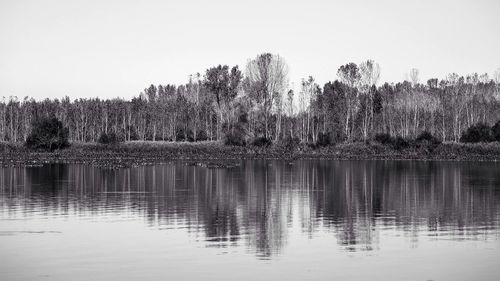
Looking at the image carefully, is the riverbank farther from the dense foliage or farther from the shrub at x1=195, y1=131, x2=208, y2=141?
the shrub at x1=195, y1=131, x2=208, y2=141

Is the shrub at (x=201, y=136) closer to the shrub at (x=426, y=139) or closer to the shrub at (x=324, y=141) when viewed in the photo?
the shrub at (x=324, y=141)

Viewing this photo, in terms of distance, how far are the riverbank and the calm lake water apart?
150 feet

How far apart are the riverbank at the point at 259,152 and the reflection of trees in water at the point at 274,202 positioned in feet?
117

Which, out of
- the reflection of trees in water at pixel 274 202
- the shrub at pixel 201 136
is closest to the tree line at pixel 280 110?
the shrub at pixel 201 136

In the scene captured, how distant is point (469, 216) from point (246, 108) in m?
85.3

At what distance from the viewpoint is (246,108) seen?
11006 centimetres

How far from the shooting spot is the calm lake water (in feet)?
51.5

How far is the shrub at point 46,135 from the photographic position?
87375 millimetres

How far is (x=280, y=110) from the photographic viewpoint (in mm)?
109188

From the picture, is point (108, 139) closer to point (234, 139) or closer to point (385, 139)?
point (234, 139)

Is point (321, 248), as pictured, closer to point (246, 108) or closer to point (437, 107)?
point (246, 108)

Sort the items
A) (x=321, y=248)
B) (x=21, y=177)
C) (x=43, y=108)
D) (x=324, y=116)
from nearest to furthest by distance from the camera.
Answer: (x=321, y=248)
(x=21, y=177)
(x=324, y=116)
(x=43, y=108)

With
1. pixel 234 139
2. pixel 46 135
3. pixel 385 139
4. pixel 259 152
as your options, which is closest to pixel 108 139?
pixel 46 135

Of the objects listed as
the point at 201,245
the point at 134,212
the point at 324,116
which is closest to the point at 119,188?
the point at 134,212
